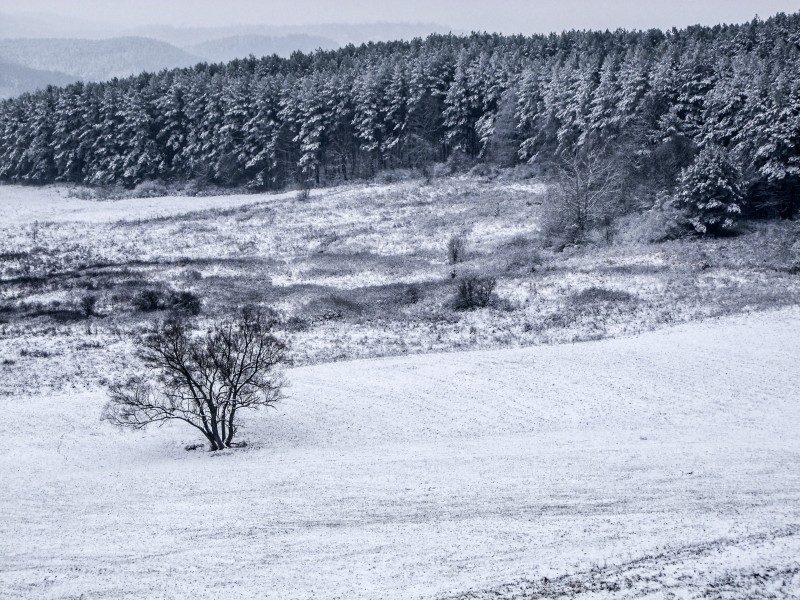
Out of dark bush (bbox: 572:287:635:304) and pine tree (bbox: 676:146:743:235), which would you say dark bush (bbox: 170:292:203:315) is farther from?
pine tree (bbox: 676:146:743:235)

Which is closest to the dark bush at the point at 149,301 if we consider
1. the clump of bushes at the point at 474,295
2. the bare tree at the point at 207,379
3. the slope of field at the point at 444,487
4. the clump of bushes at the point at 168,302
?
the clump of bushes at the point at 168,302

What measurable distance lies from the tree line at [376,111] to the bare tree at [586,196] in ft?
23.4

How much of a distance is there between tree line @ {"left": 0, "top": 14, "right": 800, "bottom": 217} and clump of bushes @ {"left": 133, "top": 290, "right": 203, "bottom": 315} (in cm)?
3831

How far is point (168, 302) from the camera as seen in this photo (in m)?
32.2

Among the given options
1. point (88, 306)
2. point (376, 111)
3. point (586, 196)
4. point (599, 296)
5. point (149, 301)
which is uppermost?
point (376, 111)

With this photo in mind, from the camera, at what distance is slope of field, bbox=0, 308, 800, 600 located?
417 inches

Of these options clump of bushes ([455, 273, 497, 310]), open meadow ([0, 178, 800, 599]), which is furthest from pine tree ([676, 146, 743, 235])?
clump of bushes ([455, 273, 497, 310])

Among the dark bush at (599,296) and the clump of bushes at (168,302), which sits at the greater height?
the dark bush at (599,296)

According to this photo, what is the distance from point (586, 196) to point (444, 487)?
35.4 m

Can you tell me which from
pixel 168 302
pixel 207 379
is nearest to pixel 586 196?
pixel 168 302

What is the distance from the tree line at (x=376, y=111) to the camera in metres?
60.1

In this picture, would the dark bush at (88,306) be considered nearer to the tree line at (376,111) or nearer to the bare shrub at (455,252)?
the bare shrub at (455,252)

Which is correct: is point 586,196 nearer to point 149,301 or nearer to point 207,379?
point 149,301

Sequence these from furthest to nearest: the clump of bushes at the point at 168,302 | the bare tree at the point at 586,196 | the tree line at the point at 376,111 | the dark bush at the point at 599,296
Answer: the tree line at the point at 376,111
the bare tree at the point at 586,196
the clump of bushes at the point at 168,302
the dark bush at the point at 599,296
